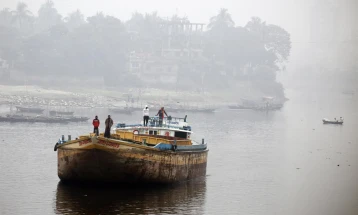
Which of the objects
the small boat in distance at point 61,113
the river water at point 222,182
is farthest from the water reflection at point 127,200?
the small boat in distance at point 61,113

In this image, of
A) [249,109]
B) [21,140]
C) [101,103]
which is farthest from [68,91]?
[21,140]

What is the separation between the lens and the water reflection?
151 ft

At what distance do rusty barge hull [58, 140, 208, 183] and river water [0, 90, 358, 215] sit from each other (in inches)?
31.4

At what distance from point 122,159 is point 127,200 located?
2.51 m

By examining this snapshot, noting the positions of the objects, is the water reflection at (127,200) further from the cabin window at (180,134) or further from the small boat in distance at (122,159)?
the cabin window at (180,134)

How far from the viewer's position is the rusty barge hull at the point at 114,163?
4841 centimetres

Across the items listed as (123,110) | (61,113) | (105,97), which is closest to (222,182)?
(61,113)

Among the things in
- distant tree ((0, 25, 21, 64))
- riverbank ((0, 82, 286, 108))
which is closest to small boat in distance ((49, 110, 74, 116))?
riverbank ((0, 82, 286, 108))

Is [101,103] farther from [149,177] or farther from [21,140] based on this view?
[149,177]

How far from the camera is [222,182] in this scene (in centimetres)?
5862

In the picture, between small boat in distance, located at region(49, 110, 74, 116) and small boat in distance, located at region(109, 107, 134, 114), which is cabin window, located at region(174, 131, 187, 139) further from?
small boat in distance, located at region(109, 107, 134, 114)

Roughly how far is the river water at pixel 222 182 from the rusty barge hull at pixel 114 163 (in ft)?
2.61

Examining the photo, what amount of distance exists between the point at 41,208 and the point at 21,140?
116ft

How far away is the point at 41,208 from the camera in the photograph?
46.2 meters
